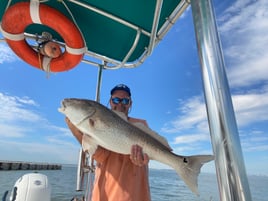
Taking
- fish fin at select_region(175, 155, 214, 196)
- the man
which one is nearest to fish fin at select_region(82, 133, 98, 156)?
the man

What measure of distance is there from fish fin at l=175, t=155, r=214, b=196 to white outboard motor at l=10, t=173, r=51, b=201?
1.90 metres

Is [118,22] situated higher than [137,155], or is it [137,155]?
[118,22]

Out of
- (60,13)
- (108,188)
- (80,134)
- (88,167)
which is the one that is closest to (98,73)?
(60,13)

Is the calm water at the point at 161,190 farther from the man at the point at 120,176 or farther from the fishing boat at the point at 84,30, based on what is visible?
the fishing boat at the point at 84,30

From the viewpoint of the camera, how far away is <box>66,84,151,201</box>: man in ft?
6.69

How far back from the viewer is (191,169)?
1.86m

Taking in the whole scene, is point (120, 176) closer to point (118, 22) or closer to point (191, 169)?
point (191, 169)

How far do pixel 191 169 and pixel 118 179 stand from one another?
0.71 metres

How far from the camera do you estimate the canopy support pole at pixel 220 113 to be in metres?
0.66

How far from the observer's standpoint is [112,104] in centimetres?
257

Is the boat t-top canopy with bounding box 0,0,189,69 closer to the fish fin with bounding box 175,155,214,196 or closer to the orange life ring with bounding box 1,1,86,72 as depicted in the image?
the orange life ring with bounding box 1,1,86,72

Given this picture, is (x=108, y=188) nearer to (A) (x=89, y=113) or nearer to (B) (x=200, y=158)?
(A) (x=89, y=113)

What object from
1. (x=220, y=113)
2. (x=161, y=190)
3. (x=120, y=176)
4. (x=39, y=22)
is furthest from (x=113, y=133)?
(x=161, y=190)

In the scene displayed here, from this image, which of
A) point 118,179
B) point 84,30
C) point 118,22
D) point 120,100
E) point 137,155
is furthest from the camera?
point 84,30
